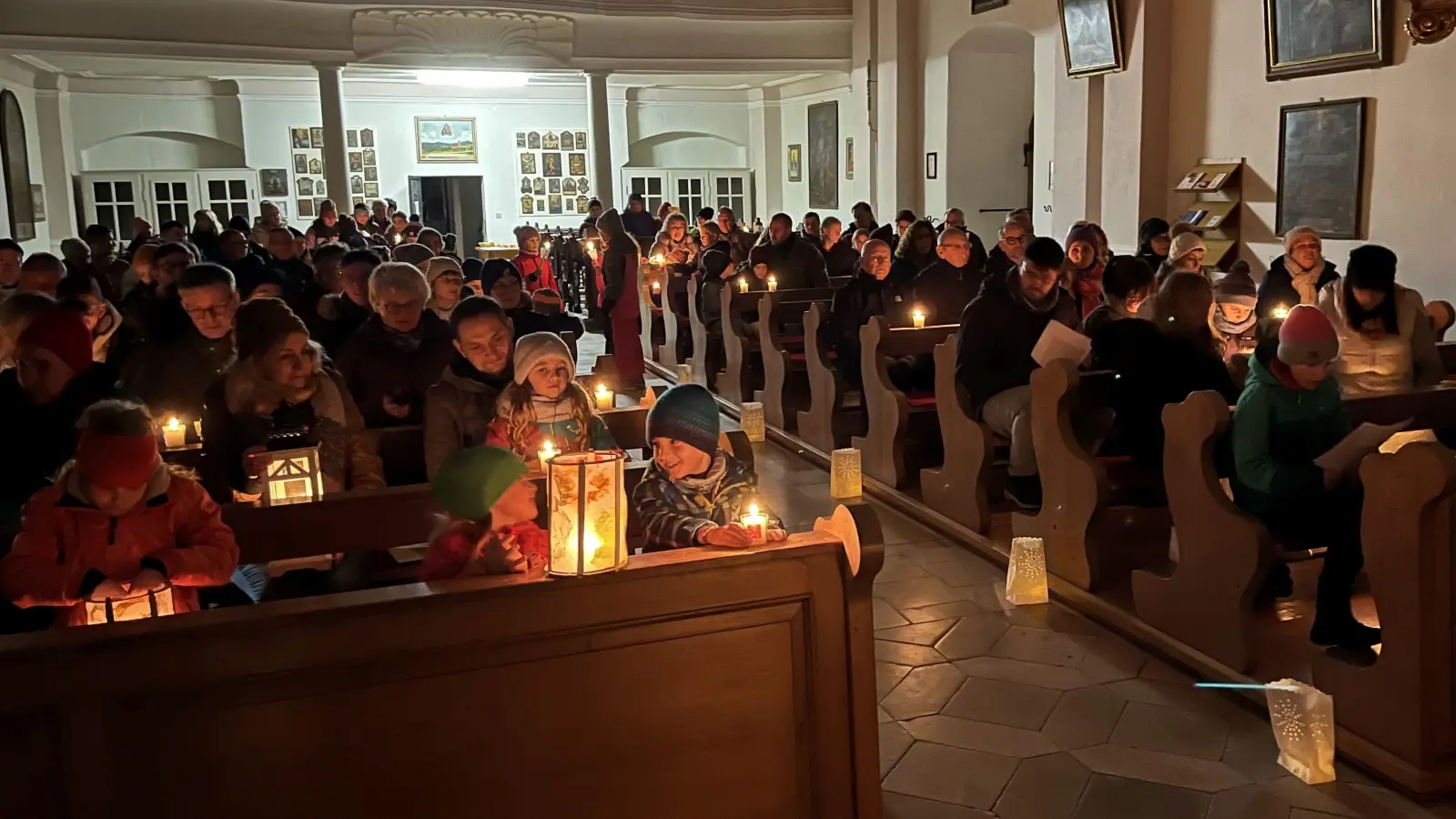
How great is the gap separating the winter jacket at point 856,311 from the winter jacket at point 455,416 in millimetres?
3822

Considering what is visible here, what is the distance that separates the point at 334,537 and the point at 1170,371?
11.3 feet

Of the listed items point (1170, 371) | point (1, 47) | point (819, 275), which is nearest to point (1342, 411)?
point (1170, 371)

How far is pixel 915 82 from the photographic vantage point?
15.1m

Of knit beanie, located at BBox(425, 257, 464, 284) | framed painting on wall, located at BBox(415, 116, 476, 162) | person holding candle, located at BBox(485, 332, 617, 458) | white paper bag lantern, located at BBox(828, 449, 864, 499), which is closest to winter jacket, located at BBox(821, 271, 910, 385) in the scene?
white paper bag lantern, located at BBox(828, 449, 864, 499)

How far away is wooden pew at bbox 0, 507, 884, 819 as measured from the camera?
77.2 inches

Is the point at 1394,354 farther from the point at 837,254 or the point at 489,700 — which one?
the point at 837,254

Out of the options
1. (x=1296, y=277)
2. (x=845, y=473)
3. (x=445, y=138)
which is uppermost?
(x=445, y=138)

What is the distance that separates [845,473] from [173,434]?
11.0 feet

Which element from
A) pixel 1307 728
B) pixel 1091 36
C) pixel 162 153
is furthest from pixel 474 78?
pixel 1307 728

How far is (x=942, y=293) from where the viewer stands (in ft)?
24.1

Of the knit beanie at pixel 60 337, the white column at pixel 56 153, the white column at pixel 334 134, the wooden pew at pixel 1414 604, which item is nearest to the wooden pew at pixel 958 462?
the wooden pew at pixel 1414 604

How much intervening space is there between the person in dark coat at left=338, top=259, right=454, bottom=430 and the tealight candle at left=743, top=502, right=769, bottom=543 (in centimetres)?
226

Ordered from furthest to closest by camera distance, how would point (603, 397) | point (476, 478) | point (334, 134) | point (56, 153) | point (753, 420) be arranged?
point (56, 153), point (334, 134), point (753, 420), point (603, 397), point (476, 478)

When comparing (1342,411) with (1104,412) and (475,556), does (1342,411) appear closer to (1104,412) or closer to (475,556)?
(1104,412)
